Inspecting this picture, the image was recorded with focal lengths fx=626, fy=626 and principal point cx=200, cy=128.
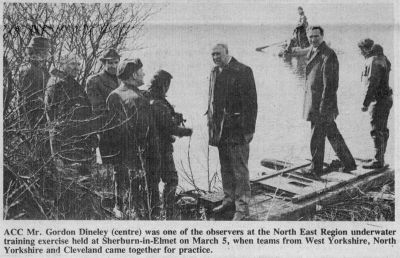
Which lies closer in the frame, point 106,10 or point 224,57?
point 224,57

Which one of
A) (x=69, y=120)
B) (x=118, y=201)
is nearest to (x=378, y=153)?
(x=118, y=201)

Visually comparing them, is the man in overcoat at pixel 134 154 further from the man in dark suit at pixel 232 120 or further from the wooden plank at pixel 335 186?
the wooden plank at pixel 335 186

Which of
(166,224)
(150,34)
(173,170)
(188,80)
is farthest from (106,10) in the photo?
(166,224)

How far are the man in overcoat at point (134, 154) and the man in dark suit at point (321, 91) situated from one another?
136 centimetres

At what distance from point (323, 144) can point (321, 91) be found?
463mm

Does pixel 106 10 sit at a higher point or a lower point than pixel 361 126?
higher

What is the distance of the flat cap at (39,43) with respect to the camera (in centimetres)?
528

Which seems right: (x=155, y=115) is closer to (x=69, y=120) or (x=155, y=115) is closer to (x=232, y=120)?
(x=232, y=120)

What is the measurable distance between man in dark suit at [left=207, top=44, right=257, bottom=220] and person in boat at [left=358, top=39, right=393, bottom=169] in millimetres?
1045

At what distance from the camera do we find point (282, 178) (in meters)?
5.46

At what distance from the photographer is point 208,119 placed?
16.9 ft

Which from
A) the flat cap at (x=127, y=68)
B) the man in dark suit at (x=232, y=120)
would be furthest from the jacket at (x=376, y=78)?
the flat cap at (x=127, y=68)

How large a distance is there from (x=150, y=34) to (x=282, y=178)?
1.69 metres

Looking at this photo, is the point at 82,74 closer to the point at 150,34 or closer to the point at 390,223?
the point at 150,34
